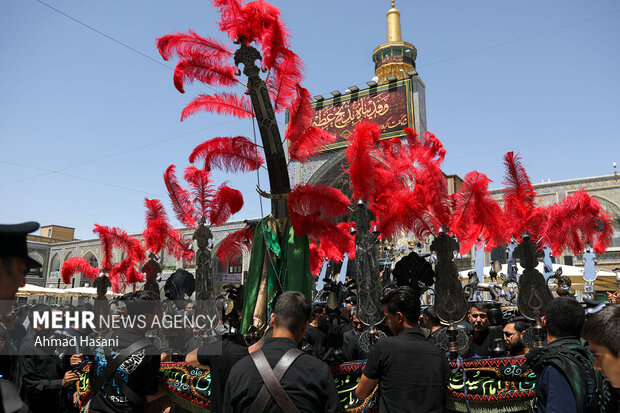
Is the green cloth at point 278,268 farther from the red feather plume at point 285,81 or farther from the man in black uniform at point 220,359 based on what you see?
the red feather plume at point 285,81

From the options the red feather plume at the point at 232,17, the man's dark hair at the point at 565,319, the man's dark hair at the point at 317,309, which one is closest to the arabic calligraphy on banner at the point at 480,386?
the man's dark hair at the point at 565,319

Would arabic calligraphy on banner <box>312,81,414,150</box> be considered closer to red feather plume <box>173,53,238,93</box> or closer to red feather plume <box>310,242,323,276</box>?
red feather plume <box>310,242,323,276</box>

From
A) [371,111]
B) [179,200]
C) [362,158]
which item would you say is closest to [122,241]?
[179,200]

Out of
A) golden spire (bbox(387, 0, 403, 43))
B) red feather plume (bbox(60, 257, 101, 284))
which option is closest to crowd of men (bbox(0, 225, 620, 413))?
red feather plume (bbox(60, 257, 101, 284))

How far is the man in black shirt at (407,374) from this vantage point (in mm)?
2342

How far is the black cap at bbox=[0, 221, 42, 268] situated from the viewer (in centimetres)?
130

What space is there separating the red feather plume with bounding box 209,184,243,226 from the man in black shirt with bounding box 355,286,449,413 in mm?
2837

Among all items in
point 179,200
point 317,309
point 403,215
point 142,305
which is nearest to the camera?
point 142,305

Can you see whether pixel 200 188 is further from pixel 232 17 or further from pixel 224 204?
pixel 232 17

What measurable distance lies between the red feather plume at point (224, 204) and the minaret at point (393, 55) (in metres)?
17.0

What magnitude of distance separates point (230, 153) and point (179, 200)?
6.44ft

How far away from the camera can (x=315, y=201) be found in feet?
12.2

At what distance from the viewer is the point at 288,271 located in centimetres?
366

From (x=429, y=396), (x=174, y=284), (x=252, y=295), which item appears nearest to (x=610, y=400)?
(x=429, y=396)
